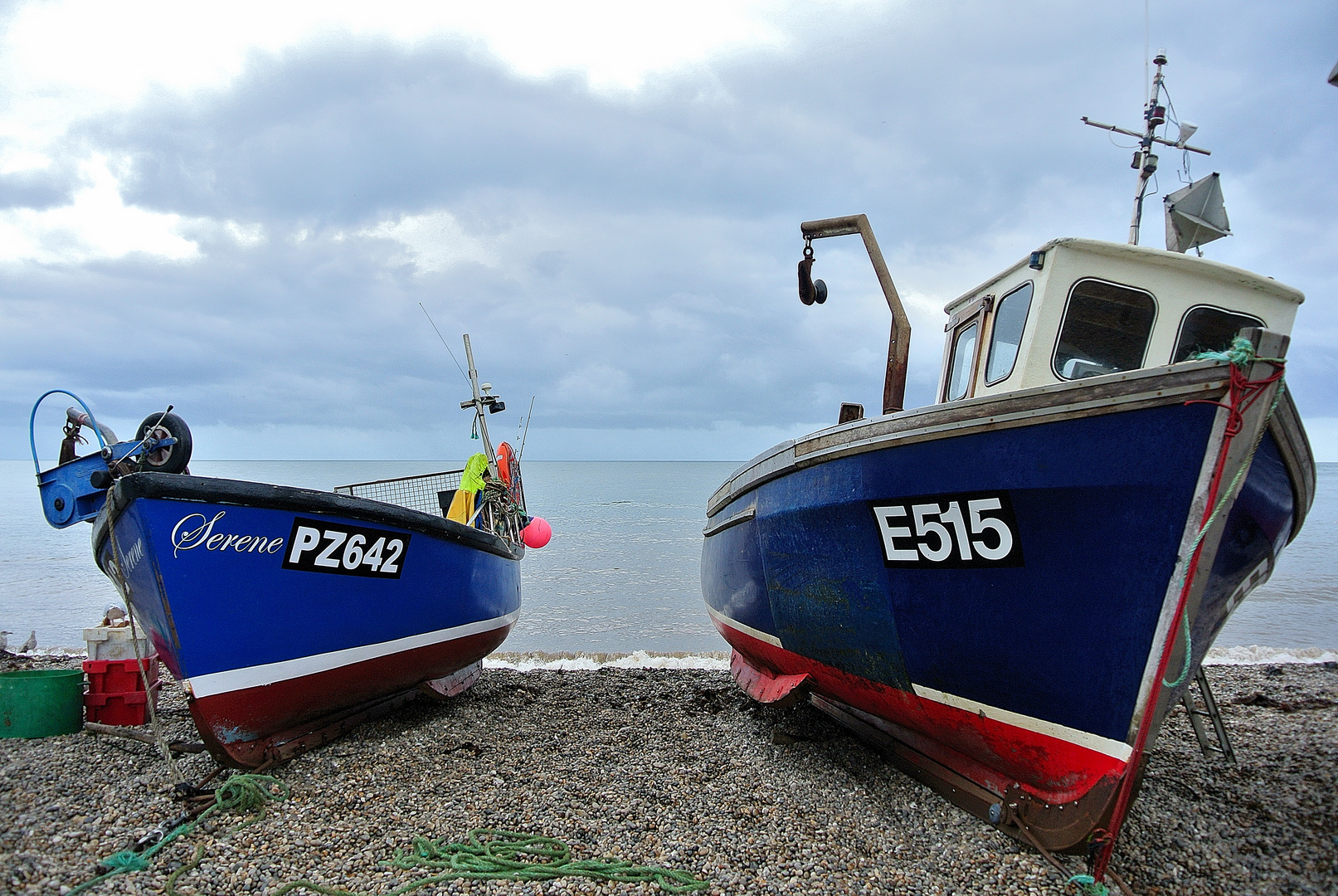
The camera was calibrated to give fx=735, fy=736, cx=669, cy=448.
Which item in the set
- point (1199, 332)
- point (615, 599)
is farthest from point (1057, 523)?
point (615, 599)

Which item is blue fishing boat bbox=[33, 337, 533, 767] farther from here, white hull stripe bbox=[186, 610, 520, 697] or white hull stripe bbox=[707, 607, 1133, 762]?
white hull stripe bbox=[707, 607, 1133, 762]

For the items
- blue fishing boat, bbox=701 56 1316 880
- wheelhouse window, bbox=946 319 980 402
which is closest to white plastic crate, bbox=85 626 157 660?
blue fishing boat, bbox=701 56 1316 880

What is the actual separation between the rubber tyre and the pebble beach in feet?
7.00

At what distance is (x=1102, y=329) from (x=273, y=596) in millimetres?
5597

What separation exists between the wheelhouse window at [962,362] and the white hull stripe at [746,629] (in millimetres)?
2367

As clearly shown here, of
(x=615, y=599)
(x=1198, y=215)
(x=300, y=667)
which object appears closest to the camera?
(x=300, y=667)

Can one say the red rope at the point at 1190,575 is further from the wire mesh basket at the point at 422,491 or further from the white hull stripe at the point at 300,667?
the wire mesh basket at the point at 422,491

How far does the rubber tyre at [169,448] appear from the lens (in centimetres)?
540

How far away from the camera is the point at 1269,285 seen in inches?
175

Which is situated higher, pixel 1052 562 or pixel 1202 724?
pixel 1052 562

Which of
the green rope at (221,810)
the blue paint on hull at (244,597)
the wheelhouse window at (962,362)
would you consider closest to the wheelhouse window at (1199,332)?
the wheelhouse window at (962,362)

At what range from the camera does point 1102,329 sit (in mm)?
4477

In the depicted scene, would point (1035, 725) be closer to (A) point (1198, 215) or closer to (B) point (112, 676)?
(A) point (1198, 215)

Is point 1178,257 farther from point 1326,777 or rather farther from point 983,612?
point 1326,777
